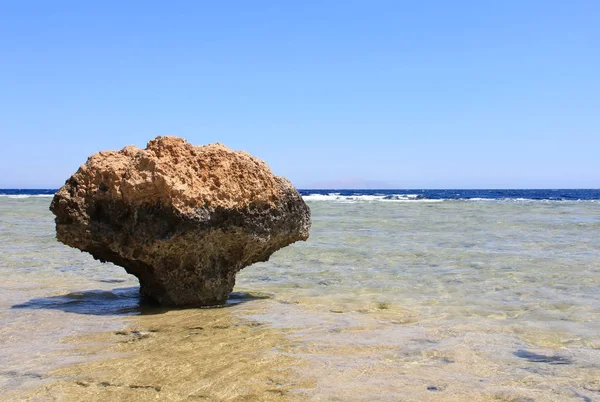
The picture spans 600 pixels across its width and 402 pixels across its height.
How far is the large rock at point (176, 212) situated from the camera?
193 inches

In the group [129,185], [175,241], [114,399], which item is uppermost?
[129,185]

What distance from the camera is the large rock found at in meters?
4.89

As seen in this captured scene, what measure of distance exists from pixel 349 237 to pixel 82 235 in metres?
7.21

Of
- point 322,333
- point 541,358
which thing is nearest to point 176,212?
point 322,333

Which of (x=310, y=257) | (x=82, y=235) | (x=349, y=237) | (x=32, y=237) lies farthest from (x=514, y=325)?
(x=32, y=237)

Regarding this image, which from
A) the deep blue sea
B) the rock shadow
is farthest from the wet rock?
the deep blue sea

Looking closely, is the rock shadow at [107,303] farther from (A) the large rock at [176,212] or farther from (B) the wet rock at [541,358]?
(B) the wet rock at [541,358]

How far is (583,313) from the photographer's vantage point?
500cm

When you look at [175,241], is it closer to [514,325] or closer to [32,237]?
[514,325]

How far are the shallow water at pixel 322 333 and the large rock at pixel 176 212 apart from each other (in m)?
0.36

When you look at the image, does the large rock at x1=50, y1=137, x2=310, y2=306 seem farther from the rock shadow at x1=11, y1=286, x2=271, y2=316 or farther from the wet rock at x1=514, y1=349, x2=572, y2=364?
the wet rock at x1=514, y1=349, x2=572, y2=364

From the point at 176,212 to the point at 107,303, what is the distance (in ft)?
4.36

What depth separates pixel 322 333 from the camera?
168 inches

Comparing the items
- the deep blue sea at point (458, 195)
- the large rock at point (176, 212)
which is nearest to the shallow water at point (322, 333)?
the large rock at point (176, 212)
